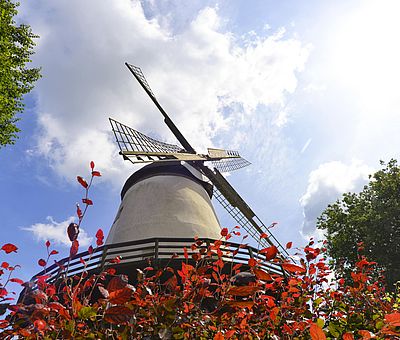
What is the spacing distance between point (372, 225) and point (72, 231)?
786 inches

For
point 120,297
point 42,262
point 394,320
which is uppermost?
point 42,262

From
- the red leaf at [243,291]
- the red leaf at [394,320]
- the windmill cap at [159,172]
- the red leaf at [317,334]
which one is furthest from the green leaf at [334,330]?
the windmill cap at [159,172]

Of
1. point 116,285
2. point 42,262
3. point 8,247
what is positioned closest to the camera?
point 116,285

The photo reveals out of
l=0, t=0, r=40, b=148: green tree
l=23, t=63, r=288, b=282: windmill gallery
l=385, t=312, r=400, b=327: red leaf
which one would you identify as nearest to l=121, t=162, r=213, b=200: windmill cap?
l=23, t=63, r=288, b=282: windmill gallery

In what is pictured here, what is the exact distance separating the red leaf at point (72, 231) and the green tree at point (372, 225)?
16.8 meters

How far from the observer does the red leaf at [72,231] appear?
2.25 m

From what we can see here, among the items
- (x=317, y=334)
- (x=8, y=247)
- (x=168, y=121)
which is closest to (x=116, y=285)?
(x=317, y=334)

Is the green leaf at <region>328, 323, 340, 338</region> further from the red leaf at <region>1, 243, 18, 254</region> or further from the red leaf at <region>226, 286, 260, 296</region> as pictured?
the red leaf at <region>1, 243, 18, 254</region>

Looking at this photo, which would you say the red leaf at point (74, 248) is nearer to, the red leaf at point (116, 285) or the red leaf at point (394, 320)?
the red leaf at point (116, 285)

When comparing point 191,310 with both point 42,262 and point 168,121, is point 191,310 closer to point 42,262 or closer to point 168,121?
point 42,262

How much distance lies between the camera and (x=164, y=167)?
1379cm

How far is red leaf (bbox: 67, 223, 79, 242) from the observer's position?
2246 millimetres

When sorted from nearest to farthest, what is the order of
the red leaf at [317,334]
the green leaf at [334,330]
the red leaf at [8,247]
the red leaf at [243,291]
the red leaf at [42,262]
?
the red leaf at [317,334]
the red leaf at [243,291]
the red leaf at [8,247]
the green leaf at [334,330]
the red leaf at [42,262]

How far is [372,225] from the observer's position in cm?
1856
